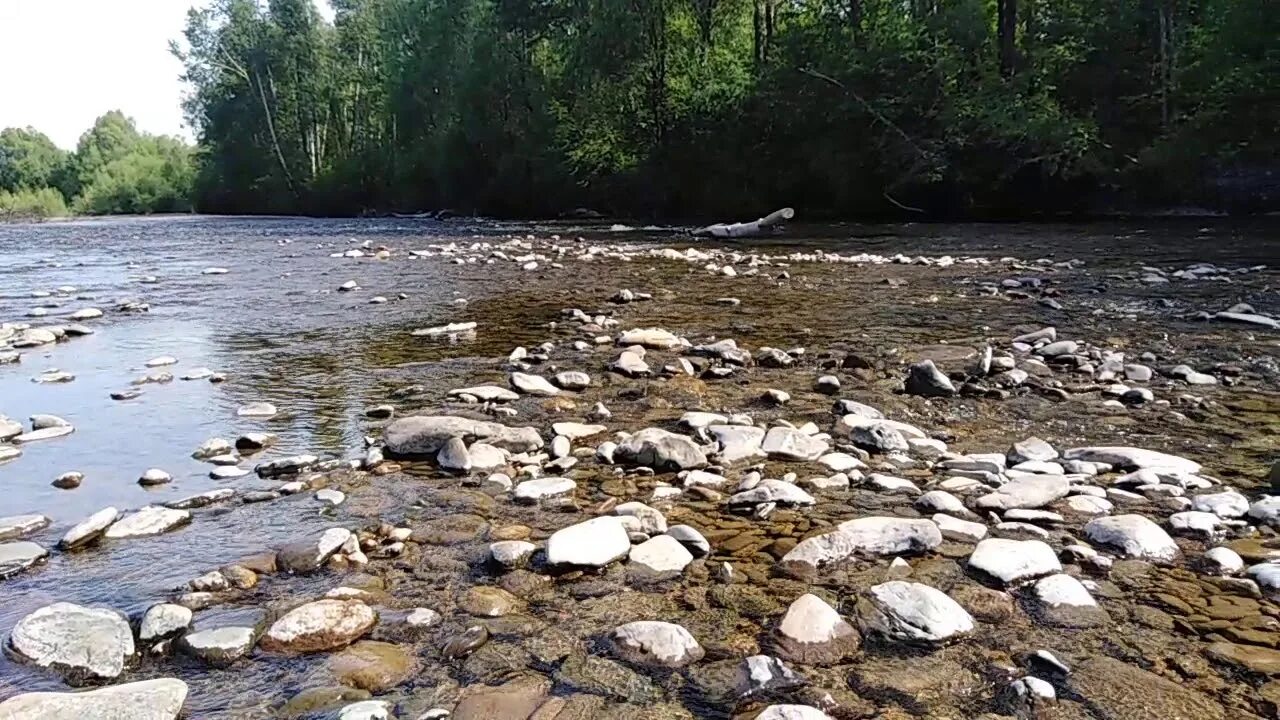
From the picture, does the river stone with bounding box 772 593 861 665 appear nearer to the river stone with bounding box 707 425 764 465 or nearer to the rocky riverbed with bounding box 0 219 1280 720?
the rocky riverbed with bounding box 0 219 1280 720

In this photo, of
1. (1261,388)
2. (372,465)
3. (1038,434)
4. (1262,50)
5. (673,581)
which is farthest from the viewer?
(1262,50)

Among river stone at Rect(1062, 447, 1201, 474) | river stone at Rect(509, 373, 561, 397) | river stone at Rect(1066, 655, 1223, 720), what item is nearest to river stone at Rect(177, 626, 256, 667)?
river stone at Rect(1066, 655, 1223, 720)

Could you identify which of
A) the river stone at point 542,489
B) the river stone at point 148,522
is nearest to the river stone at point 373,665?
the river stone at point 542,489

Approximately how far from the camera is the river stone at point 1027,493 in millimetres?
2965

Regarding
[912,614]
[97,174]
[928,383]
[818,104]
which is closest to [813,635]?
[912,614]

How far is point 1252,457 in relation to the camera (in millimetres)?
3471

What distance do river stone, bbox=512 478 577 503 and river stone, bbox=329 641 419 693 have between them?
112 centimetres

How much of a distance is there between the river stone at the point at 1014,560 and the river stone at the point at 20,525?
3.22 meters

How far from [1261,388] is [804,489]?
3.12 m

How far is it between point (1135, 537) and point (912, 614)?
96 cm

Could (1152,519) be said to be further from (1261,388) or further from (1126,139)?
(1126,139)

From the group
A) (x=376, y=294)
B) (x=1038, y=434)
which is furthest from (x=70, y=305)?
(x=1038, y=434)

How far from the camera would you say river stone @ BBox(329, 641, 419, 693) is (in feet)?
6.53

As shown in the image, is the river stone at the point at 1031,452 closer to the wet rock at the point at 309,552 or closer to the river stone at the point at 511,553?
the river stone at the point at 511,553
